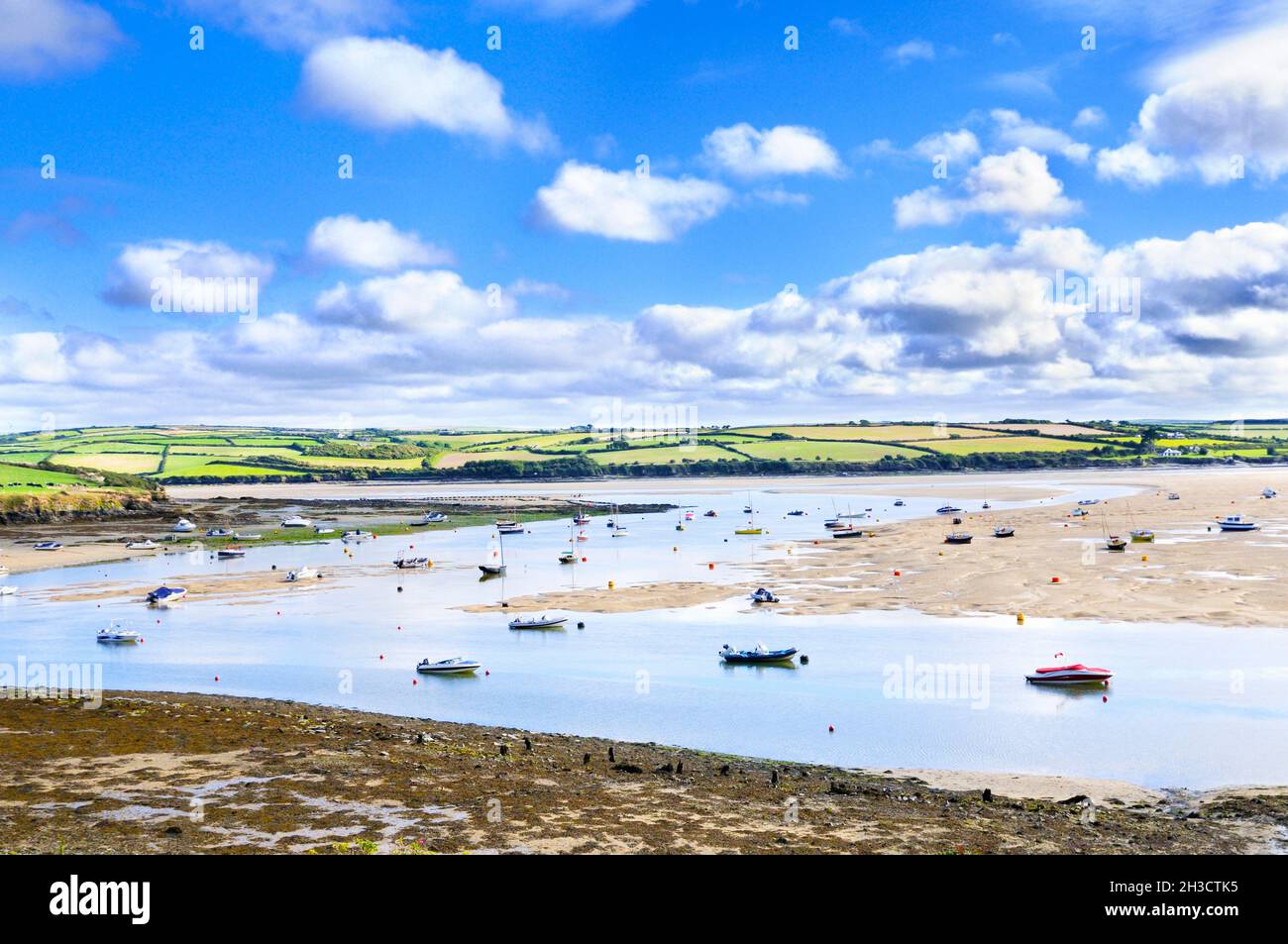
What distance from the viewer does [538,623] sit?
5297 cm

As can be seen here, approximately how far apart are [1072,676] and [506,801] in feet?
78.4

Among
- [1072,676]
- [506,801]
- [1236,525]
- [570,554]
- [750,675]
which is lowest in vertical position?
[750,675]

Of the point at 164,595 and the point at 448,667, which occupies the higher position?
the point at 164,595

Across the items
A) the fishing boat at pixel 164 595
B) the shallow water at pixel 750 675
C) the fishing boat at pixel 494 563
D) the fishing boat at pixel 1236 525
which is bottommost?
the shallow water at pixel 750 675

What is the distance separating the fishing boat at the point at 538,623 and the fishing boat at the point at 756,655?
13661 mm

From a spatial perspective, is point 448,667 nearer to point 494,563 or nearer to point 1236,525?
point 494,563

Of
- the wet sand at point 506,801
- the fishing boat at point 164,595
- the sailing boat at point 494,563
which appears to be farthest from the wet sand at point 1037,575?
the wet sand at point 506,801

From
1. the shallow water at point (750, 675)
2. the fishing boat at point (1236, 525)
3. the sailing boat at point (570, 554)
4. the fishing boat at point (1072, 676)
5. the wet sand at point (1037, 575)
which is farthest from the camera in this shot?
the fishing boat at point (1236, 525)

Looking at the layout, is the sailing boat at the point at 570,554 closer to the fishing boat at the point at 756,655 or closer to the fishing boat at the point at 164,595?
the fishing boat at the point at 164,595

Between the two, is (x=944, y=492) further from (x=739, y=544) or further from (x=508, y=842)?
(x=508, y=842)

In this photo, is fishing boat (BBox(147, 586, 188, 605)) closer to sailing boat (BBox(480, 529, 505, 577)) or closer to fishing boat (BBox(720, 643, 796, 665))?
sailing boat (BBox(480, 529, 505, 577))

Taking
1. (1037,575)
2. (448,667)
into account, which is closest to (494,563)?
(448,667)

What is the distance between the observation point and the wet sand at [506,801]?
1966 centimetres

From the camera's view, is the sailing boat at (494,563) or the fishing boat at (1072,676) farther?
the sailing boat at (494,563)
